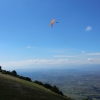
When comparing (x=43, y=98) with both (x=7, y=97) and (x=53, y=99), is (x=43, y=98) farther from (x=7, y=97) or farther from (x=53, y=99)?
(x=7, y=97)

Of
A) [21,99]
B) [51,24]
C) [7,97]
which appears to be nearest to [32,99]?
[21,99]

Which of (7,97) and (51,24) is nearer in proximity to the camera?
(7,97)

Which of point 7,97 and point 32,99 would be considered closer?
point 7,97

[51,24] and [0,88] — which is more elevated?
[51,24]

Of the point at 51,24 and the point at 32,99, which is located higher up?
the point at 51,24

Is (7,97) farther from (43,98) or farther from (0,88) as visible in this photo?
(43,98)

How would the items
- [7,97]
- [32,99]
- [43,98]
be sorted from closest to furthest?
[7,97], [32,99], [43,98]

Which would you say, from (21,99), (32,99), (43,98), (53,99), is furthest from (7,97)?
(53,99)

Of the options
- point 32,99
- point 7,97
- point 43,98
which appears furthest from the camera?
point 43,98
